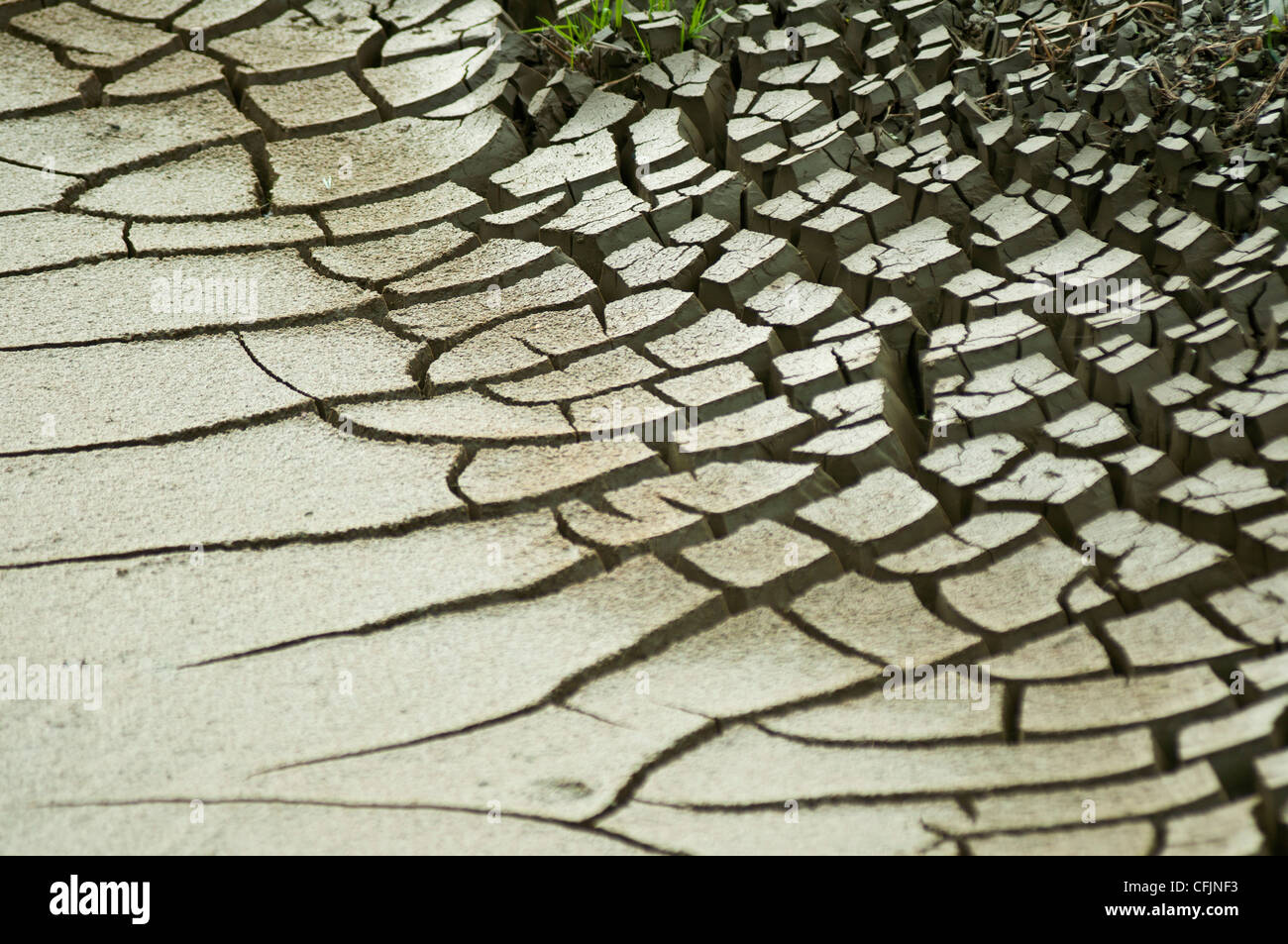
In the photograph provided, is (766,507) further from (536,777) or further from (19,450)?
(19,450)

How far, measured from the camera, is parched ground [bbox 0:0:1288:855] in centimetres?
167

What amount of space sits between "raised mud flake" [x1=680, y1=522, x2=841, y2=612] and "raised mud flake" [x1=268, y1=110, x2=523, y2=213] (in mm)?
1483

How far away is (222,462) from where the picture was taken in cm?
231

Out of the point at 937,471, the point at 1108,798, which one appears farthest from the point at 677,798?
the point at 937,471

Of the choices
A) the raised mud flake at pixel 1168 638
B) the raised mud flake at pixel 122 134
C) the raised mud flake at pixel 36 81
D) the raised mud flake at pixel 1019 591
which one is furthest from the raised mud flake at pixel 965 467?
the raised mud flake at pixel 36 81

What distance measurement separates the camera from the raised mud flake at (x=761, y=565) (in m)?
1.98

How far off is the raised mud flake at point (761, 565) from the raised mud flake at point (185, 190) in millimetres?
1723

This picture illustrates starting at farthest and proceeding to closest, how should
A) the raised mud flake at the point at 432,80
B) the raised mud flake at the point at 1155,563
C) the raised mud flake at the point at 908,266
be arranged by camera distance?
the raised mud flake at the point at 432,80 < the raised mud flake at the point at 908,266 < the raised mud flake at the point at 1155,563

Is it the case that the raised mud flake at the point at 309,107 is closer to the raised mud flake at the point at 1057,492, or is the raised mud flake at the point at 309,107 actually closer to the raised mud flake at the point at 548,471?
the raised mud flake at the point at 548,471

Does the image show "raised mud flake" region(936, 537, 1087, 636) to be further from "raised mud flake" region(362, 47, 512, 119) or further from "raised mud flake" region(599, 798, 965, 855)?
"raised mud flake" region(362, 47, 512, 119)

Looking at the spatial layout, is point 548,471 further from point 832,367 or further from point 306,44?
point 306,44

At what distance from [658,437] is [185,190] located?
1.65m

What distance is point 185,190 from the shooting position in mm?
3113

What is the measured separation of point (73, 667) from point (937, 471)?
59.8 inches
